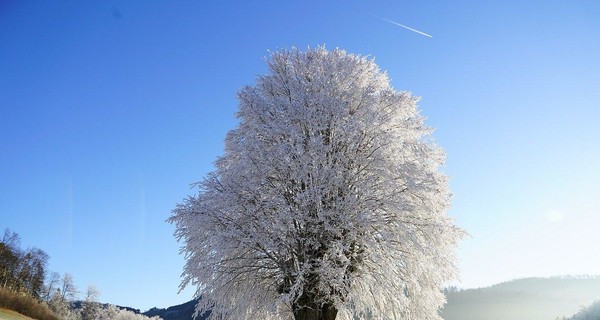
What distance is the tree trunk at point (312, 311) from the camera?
50.2 feet

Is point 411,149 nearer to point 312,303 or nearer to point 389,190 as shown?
point 389,190

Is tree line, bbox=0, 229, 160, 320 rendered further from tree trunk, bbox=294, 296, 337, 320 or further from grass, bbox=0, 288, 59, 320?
tree trunk, bbox=294, 296, 337, 320

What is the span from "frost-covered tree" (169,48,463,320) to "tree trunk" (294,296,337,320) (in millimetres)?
36

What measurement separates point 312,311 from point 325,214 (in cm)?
372

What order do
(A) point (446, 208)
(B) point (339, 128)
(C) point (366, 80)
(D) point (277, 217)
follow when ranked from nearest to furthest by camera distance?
(D) point (277, 217) < (B) point (339, 128) < (A) point (446, 208) < (C) point (366, 80)

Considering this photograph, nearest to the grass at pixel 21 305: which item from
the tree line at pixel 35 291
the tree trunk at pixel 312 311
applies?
the tree line at pixel 35 291

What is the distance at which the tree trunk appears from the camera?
1529 centimetres

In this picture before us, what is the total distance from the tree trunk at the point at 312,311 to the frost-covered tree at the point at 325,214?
0.04m

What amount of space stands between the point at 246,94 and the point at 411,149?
6.83m

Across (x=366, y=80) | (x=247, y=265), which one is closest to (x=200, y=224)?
(x=247, y=265)

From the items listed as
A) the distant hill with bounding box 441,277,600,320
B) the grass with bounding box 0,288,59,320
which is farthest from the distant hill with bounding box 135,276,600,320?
the grass with bounding box 0,288,59,320

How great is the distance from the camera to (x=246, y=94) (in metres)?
17.7

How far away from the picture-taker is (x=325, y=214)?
46.5 feet

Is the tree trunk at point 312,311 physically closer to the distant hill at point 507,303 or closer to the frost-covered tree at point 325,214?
the frost-covered tree at point 325,214
